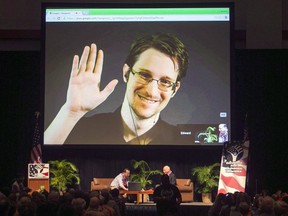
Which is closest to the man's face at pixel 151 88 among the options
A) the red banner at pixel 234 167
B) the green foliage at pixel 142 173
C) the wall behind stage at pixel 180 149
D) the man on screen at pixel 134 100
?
the man on screen at pixel 134 100

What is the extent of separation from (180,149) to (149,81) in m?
1.72

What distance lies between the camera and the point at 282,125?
16.8 m

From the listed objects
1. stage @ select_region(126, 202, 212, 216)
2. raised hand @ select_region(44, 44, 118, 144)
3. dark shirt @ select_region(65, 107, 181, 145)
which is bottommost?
stage @ select_region(126, 202, 212, 216)

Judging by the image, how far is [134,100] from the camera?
53.2 feet

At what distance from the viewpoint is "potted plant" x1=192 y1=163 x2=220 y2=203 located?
16.3m

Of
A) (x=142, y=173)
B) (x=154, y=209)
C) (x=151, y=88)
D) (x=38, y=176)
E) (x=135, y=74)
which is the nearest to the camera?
(x=154, y=209)

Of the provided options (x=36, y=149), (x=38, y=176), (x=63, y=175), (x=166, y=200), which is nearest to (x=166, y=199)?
(x=166, y=200)

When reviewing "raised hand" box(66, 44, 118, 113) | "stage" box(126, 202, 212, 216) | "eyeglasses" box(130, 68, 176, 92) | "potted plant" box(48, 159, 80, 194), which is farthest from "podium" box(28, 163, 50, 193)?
"eyeglasses" box(130, 68, 176, 92)

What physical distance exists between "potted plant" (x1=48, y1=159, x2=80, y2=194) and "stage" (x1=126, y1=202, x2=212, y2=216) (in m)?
2.26

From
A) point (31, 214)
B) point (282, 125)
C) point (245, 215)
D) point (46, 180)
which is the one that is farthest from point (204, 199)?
point (31, 214)

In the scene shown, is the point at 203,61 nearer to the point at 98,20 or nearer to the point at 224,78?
the point at 224,78

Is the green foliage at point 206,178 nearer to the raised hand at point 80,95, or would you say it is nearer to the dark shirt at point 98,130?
the dark shirt at point 98,130

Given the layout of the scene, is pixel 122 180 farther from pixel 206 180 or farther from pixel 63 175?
pixel 206 180

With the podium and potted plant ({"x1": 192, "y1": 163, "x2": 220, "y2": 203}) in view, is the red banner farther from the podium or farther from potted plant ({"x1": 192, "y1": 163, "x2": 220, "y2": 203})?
the podium
